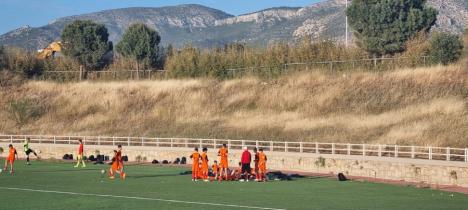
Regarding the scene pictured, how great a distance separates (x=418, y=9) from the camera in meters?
96.8

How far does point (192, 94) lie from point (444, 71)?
25738 mm

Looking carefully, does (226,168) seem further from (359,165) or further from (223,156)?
(359,165)

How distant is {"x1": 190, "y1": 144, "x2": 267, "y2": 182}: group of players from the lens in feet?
122

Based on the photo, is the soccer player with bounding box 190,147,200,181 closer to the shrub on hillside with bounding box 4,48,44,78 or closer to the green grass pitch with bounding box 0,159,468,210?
the green grass pitch with bounding box 0,159,468,210

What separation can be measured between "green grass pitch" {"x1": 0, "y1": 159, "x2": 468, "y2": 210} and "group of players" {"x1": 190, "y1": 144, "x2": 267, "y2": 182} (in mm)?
810

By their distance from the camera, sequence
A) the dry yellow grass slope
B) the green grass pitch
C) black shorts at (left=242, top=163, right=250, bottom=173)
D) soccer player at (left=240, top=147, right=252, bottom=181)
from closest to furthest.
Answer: the green grass pitch, soccer player at (left=240, top=147, right=252, bottom=181), black shorts at (left=242, top=163, right=250, bottom=173), the dry yellow grass slope

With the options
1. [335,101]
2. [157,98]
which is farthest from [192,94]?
[335,101]

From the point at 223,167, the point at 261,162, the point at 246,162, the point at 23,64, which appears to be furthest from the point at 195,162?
the point at 23,64

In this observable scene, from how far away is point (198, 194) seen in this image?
31234 mm

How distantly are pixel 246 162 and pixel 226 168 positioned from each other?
3.09ft

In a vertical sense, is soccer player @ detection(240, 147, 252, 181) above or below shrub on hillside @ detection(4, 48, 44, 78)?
below

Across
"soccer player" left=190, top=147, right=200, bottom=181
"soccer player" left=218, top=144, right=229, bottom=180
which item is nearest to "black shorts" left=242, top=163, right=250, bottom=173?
"soccer player" left=218, top=144, right=229, bottom=180

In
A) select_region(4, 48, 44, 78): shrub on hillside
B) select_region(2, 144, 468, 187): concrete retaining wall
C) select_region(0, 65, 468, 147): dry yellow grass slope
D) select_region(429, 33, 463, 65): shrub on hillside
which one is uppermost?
select_region(4, 48, 44, 78): shrub on hillside

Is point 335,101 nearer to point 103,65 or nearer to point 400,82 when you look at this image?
point 400,82
